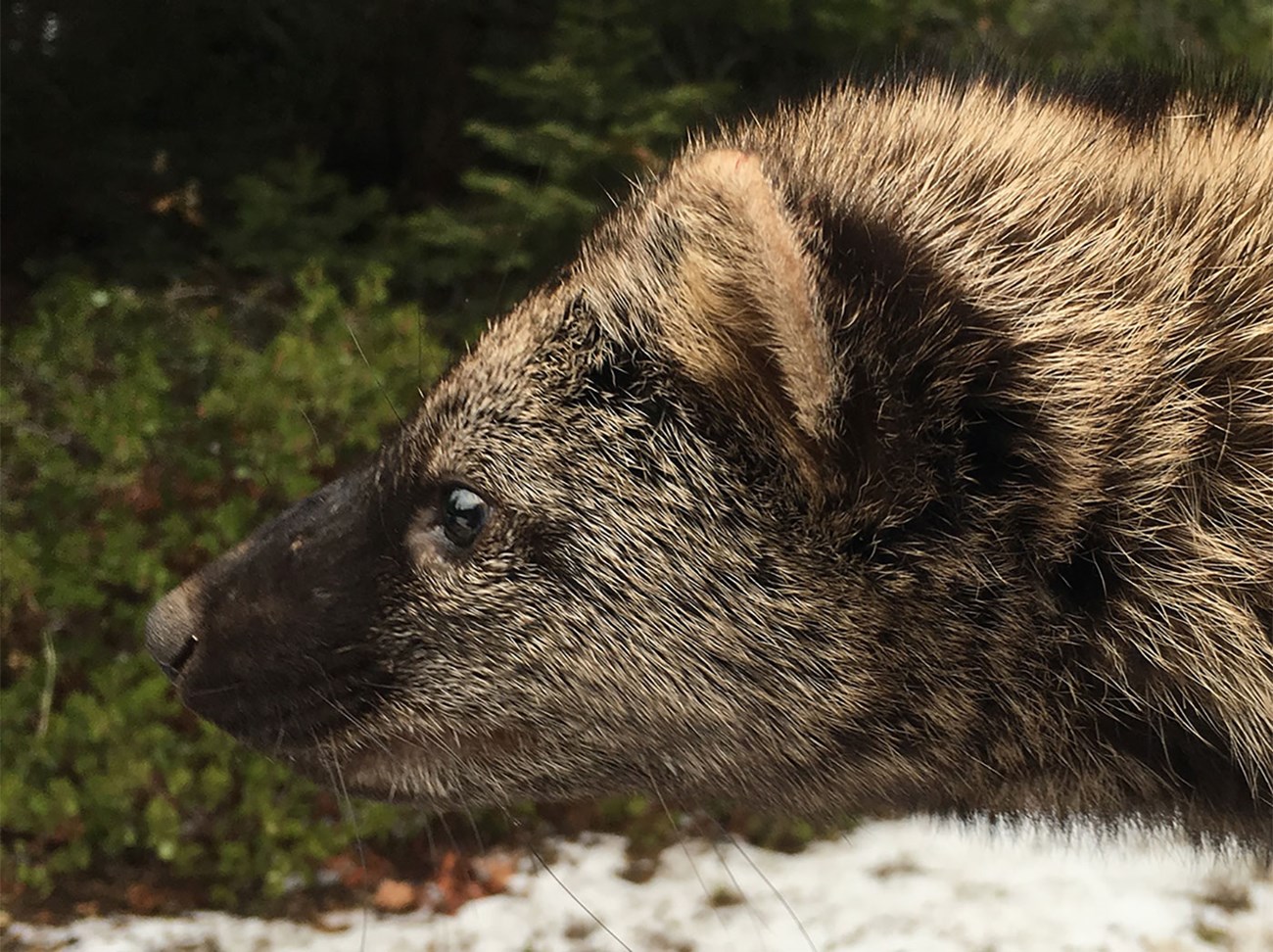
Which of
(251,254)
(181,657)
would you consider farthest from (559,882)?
(251,254)

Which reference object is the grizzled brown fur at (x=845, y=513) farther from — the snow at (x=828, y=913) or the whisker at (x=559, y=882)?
the snow at (x=828, y=913)

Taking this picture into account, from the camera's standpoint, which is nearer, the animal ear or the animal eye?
the animal ear

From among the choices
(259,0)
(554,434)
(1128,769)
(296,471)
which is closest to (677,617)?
(554,434)

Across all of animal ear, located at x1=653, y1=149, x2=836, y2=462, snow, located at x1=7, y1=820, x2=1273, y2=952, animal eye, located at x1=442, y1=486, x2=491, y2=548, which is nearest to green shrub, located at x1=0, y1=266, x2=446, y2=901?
snow, located at x1=7, y1=820, x2=1273, y2=952

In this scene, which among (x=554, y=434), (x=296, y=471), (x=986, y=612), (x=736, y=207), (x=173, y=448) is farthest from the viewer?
(x=173, y=448)

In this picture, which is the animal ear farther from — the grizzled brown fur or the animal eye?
the animal eye

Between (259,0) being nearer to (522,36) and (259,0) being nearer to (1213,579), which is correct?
(522,36)

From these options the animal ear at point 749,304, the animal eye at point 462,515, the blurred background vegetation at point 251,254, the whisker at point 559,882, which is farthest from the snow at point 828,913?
the animal ear at point 749,304
